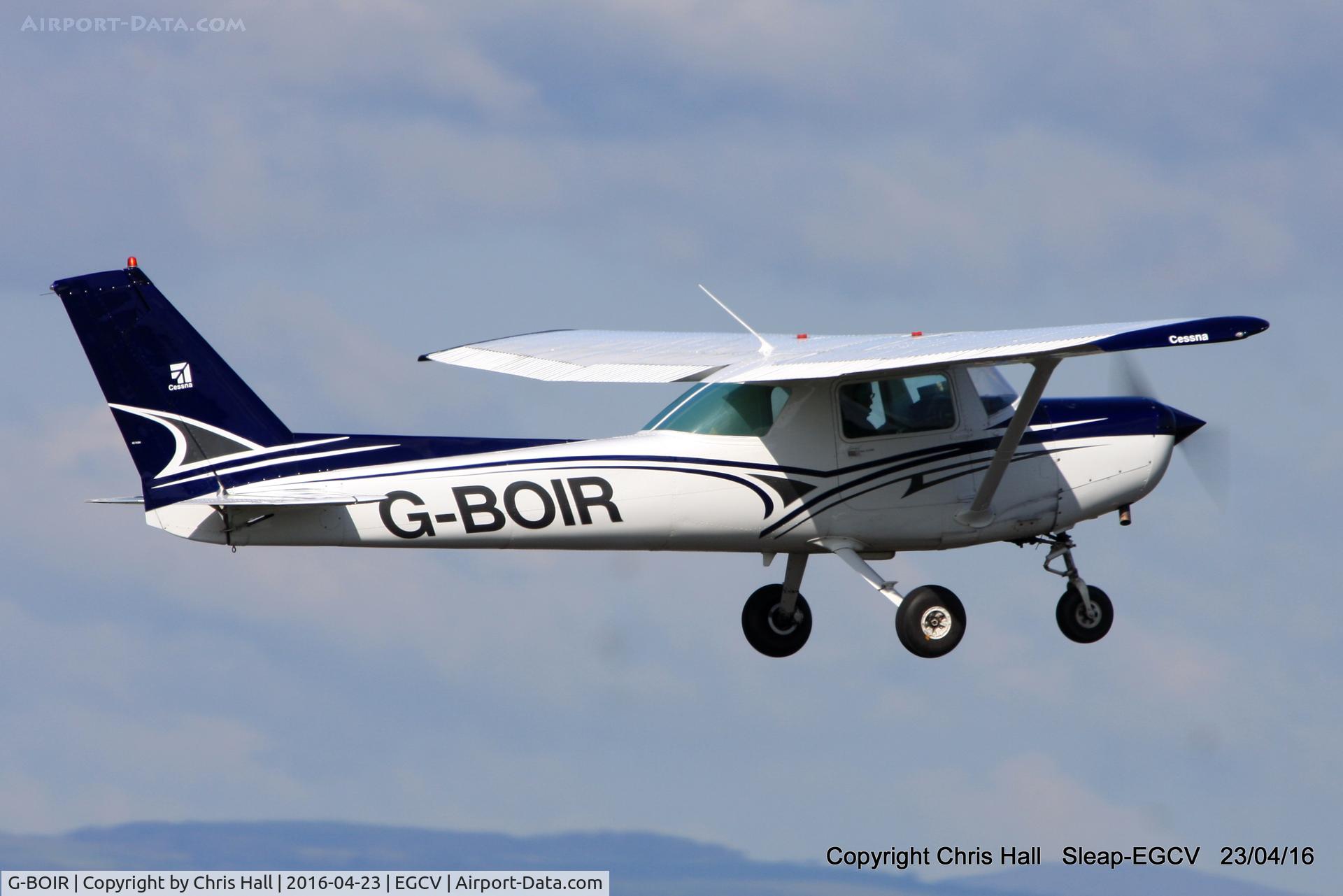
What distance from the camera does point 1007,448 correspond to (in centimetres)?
1619

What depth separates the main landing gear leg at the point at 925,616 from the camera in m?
16.1

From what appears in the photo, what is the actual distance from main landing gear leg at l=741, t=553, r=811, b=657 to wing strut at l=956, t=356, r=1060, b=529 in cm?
181

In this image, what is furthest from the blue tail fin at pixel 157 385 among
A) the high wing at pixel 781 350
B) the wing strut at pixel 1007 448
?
the wing strut at pixel 1007 448

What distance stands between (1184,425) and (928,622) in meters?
3.01

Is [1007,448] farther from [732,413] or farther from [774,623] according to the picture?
[774,623]

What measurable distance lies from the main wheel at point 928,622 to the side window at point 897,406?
1266 mm

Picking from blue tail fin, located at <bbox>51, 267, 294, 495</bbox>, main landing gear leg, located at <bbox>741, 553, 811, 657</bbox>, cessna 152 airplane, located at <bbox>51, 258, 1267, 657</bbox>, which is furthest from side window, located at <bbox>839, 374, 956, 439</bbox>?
blue tail fin, located at <bbox>51, 267, 294, 495</bbox>

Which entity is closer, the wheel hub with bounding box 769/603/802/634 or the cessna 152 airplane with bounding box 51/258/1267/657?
the cessna 152 airplane with bounding box 51/258/1267/657

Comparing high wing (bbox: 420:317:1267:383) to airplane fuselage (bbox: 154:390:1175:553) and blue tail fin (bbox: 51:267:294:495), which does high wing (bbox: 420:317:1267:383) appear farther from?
blue tail fin (bbox: 51:267:294:495)

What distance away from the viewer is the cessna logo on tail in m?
15.5

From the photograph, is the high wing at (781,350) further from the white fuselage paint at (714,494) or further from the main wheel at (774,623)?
the main wheel at (774,623)

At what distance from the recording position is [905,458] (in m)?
16.3

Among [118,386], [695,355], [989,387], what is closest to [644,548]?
[695,355]

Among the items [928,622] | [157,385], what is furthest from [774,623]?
[157,385]
